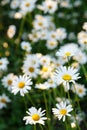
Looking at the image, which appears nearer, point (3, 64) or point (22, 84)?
point (22, 84)

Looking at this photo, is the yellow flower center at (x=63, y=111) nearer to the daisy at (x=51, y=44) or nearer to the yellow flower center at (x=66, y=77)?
the yellow flower center at (x=66, y=77)

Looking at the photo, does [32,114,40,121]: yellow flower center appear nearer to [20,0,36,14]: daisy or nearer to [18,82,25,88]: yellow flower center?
[18,82,25,88]: yellow flower center

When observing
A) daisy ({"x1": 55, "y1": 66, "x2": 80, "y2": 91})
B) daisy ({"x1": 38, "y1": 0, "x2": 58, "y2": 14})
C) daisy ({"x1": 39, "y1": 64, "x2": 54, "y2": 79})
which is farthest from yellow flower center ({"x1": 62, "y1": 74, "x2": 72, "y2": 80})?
daisy ({"x1": 38, "y1": 0, "x2": 58, "y2": 14})

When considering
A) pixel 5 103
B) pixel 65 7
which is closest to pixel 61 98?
pixel 5 103

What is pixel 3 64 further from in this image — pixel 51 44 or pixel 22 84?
pixel 22 84

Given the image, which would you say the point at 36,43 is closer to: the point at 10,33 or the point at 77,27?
the point at 10,33

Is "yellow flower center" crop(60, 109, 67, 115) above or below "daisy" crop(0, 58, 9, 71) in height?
below

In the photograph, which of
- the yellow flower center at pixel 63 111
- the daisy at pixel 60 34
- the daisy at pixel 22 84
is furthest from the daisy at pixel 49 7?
the yellow flower center at pixel 63 111

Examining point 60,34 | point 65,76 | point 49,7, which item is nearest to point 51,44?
point 60,34
